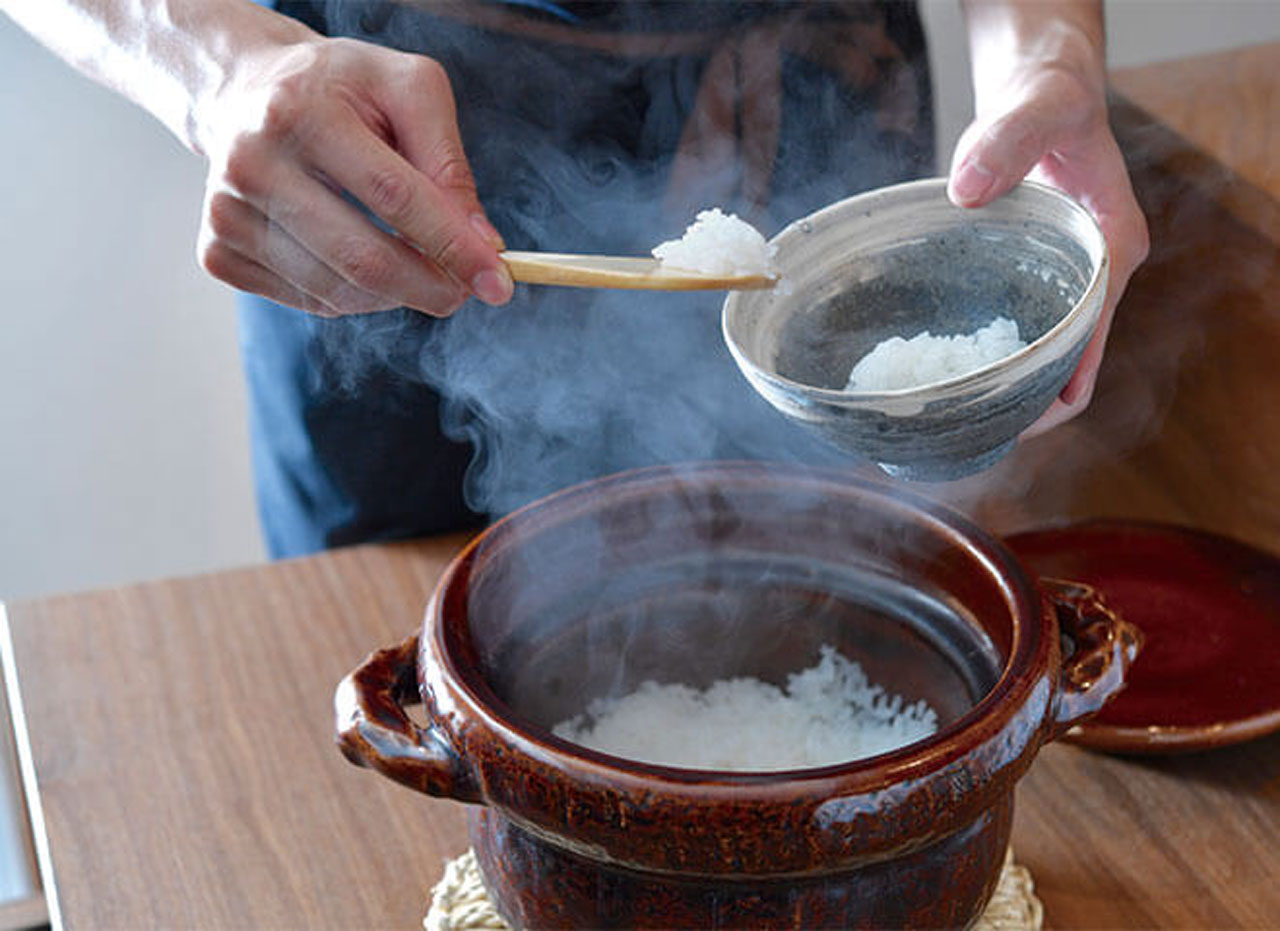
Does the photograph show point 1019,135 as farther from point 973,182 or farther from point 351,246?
point 351,246

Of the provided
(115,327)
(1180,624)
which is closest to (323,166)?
(1180,624)

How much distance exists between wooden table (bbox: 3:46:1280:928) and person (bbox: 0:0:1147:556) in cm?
21

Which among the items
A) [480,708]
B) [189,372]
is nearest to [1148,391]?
[480,708]

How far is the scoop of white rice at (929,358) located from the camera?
2.77 feet

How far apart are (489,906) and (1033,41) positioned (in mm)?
810

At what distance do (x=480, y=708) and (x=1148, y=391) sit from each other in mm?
1061

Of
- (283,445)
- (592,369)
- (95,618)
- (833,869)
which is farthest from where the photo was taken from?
(283,445)

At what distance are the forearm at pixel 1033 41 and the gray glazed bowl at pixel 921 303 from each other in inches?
9.8

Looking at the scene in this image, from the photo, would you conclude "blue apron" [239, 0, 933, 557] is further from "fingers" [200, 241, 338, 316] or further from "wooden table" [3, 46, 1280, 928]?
"fingers" [200, 241, 338, 316]

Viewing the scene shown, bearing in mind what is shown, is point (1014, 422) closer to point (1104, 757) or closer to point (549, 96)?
point (1104, 757)

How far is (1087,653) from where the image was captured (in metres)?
0.85

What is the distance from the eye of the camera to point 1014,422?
2.80ft

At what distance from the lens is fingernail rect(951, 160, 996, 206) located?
922 mm

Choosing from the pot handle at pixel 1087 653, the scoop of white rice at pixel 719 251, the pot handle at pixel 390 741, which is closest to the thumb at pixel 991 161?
the scoop of white rice at pixel 719 251
